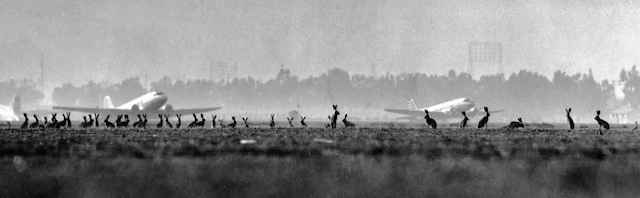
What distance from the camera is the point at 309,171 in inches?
591

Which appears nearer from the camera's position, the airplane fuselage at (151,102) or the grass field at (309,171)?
the grass field at (309,171)

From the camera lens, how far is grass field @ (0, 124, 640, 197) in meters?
13.6

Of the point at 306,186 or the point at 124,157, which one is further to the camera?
the point at 124,157

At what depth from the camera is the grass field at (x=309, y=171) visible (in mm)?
13609

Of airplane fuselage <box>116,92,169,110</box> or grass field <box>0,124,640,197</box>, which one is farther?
airplane fuselage <box>116,92,169,110</box>

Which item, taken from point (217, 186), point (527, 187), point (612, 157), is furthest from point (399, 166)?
point (612, 157)

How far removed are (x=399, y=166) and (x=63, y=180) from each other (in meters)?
6.40

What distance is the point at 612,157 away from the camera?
1803 centimetres

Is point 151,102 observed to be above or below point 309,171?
above

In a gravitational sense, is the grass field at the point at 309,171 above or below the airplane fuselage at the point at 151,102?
below

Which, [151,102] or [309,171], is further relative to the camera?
[151,102]

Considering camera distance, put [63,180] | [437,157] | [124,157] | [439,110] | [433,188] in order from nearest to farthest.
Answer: [63,180]
[433,188]
[124,157]
[437,157]
[439,110]

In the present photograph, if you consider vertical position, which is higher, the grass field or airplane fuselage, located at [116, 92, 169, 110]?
airplane fuselage, located at [116, 92, 169, 110]

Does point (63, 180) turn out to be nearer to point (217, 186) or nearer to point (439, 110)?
point (217, 186)
